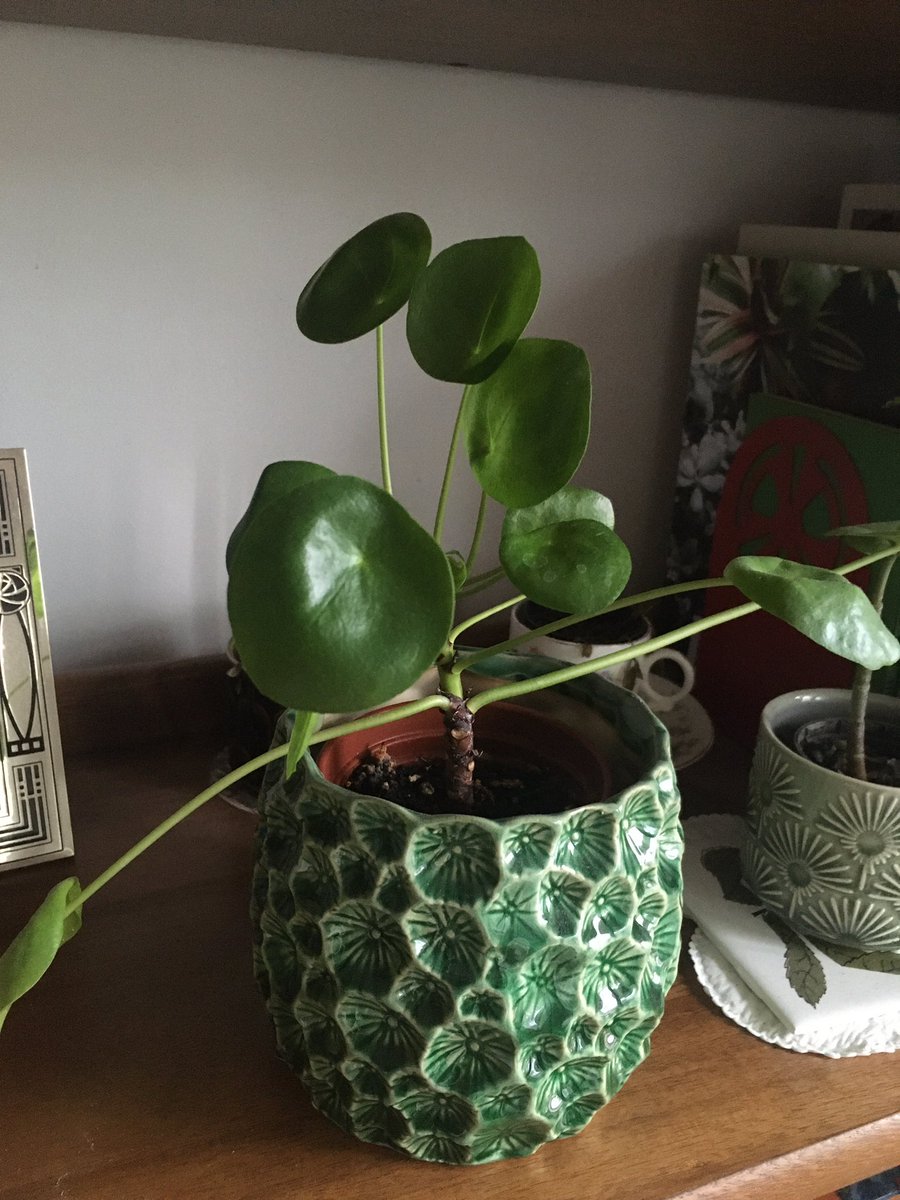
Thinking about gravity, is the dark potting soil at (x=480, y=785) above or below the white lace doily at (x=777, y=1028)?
above

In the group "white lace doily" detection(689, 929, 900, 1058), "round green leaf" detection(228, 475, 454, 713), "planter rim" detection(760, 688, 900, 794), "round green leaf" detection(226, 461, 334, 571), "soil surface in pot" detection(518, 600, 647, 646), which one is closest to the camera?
"round green leaf" detection(228, 475, 454, 713)

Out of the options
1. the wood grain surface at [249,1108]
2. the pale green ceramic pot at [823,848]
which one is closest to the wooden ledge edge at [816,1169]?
the wood grain surface at [249,1108]

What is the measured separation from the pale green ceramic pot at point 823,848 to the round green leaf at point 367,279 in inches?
13.3

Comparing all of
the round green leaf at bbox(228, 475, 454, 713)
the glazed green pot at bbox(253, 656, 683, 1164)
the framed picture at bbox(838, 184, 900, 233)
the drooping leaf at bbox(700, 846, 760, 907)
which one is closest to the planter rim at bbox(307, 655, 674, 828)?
the glazed green pot at bbox(253, 656, 683, 1164)

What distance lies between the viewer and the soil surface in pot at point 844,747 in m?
0.59

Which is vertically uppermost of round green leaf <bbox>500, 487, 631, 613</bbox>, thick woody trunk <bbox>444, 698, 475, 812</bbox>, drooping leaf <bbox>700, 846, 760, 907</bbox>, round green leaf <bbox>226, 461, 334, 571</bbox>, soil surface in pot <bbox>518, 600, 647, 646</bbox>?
round green leaf <bbox>226, 461, 334, 571</bbox>

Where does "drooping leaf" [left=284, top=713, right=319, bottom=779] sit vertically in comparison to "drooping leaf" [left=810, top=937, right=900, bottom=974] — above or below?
above

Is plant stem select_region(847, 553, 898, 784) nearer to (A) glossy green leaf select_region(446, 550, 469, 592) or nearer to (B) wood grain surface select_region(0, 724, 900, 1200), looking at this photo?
(B) wood grain surface select_region(0, 724, 900, 1200)

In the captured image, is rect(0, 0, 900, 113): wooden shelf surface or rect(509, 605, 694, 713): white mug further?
rect(509, 605, 694, 713): white mug

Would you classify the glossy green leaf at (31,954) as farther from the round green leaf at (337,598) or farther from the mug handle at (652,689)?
the mug handle at (652,689)

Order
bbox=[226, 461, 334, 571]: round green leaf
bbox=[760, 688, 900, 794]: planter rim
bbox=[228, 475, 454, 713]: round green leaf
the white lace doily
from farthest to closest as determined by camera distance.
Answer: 1. bbox=[760, 688, 900, 794]: planter rim
2. the white lace doily
3. bbox=[226, 461, 334, 571]: round green leaf
4. bbox=[228, 475, 454, 713]: round green leaf

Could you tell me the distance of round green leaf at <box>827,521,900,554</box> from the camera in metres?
0.47

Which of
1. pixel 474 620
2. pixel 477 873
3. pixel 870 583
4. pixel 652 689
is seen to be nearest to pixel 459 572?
pixel 474 620

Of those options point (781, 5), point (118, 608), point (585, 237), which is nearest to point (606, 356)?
point (585, 237)
